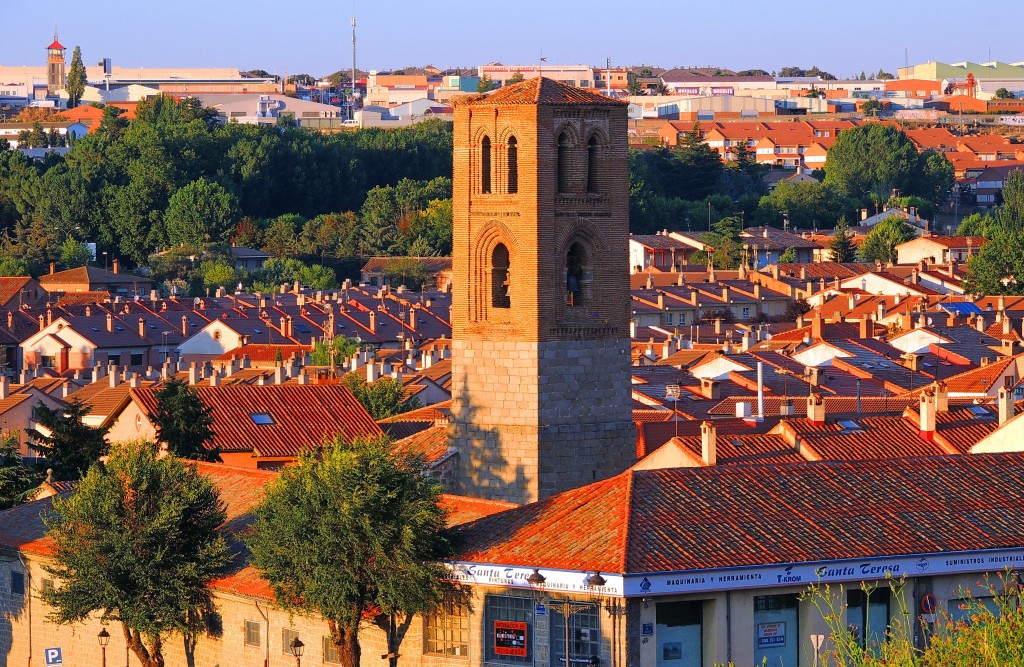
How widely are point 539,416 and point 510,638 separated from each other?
7.29 meters

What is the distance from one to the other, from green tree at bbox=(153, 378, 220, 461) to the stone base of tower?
8781 mm

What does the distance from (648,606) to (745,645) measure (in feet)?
3.32

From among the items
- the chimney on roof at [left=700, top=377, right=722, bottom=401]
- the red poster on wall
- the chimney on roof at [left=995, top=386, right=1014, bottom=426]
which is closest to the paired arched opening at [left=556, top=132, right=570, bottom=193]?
the chimney on roof at [left=995, top=386, right=1014, bottom=426]

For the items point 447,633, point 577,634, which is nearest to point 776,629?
point 577,634

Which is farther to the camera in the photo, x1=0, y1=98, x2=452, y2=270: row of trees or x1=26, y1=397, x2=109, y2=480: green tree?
x1=0, y1=98, x2=452, y2=270: row of trees

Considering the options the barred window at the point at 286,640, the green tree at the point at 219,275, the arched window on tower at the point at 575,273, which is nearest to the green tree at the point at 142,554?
the barred window at the point at 286,640

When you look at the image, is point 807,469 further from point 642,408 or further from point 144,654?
point 642,408

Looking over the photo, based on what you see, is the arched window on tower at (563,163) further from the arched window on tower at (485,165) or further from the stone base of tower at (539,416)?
the stone base of tower at (539,416)

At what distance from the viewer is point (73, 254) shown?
122 metres

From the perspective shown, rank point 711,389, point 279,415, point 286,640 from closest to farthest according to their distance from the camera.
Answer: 1. point 286,640
2. point 279,415
3. point 711,389

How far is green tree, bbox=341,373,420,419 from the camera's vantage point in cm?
5325

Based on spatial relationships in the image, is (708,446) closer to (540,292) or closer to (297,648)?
(540,292)

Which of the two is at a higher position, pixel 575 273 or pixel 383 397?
pixel 575 273

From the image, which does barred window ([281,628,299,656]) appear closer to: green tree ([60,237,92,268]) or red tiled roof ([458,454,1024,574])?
red tiled roof ([458,454,1024,574])
